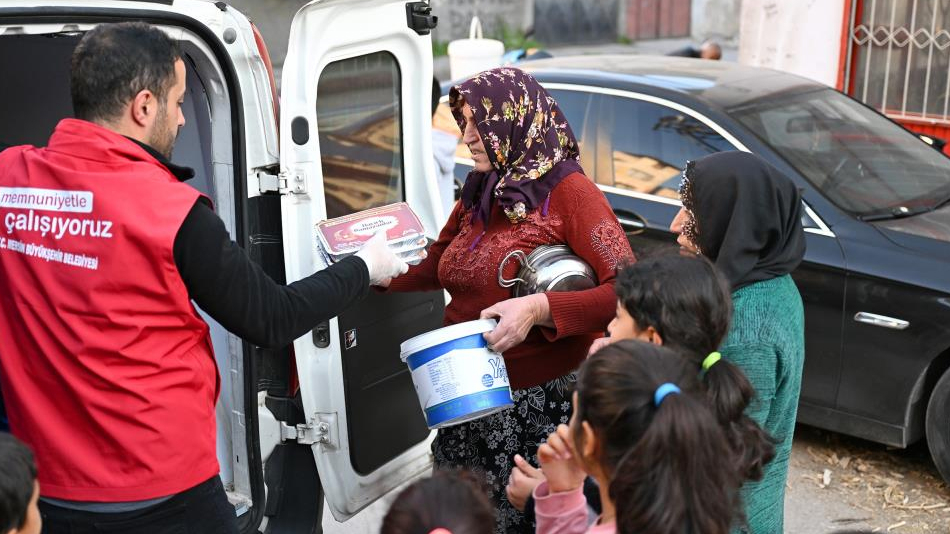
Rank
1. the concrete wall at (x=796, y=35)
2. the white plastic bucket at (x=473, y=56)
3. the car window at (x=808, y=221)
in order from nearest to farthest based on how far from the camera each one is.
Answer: the car window at (x=808, y=221)
the concrete wall at (x=796, y=35)
the white plastic bucket at (x=473, y=56)

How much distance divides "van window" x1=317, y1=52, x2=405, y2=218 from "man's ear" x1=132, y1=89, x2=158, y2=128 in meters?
0.85

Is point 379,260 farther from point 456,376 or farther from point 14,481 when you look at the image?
point 14,481

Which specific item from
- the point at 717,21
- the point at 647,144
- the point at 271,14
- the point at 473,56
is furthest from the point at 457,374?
the point at 717,21

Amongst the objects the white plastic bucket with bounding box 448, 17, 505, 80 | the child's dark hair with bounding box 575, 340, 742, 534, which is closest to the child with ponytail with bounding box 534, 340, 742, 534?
the child's dark hair with bounding box 575, 340, 742, 534

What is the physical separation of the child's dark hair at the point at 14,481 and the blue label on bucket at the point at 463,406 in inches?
43.0

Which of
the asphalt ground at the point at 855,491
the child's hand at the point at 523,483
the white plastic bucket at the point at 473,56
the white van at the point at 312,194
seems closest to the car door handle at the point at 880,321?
→ the asphalt ground at the point at 855,491

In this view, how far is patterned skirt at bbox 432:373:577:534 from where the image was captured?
297cm

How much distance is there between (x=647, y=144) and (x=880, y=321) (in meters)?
1.47

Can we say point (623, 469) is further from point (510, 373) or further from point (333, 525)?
point (333, 525)

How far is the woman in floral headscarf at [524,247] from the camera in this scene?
2.89 meters

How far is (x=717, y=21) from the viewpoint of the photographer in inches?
651

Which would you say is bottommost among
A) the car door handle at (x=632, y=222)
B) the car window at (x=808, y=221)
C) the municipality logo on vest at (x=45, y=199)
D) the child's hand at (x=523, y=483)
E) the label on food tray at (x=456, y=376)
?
the car door handle at (x=632, y=222)

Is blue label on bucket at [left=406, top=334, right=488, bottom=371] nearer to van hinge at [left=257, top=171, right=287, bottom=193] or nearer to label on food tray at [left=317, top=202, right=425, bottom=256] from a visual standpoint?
label on food tray at [left=317, top=202, right=425, bottom=256]

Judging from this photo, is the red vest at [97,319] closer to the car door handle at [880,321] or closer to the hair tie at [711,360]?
the hair tie at [711,360]
